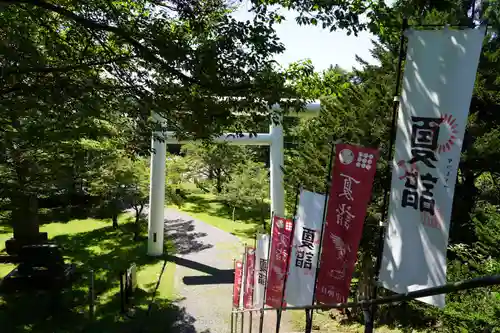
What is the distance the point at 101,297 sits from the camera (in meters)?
11.7

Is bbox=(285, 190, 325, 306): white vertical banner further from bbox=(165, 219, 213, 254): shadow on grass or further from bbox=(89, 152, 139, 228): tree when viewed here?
bbox=(89, 152, 139, 228): tree

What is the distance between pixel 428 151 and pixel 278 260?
3885 millimetres

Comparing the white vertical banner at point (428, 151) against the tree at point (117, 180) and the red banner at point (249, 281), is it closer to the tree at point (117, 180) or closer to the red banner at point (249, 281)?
the red banner at point (249, 281)

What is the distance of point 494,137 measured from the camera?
8438 mm

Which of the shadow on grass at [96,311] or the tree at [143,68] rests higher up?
the tree at [143,68]

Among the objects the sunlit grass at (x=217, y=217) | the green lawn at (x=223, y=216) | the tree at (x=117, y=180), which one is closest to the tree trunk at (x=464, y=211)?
the green lawn at (x=223, y=216)

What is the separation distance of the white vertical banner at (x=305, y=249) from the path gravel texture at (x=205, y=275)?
13.8 feet

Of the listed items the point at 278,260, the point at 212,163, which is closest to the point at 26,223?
the point at 278,260

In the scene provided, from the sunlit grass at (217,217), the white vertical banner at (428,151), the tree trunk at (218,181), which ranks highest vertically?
the white vertical banner at (428,151)

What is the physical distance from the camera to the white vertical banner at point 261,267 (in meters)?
7.93

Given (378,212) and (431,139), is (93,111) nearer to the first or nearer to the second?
(431,139)

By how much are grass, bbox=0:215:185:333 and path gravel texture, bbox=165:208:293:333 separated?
43 cm

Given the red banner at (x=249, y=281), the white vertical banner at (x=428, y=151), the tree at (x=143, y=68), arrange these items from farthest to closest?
the red banner at (x=249, y=281)
the tree at (x=143, y=68)
the white vertical banner at (x=428, y=151)

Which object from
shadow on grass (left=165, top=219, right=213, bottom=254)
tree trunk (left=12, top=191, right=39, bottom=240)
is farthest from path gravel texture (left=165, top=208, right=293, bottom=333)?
tree trunk (left=12, top=191, right=39, bottom=240)
